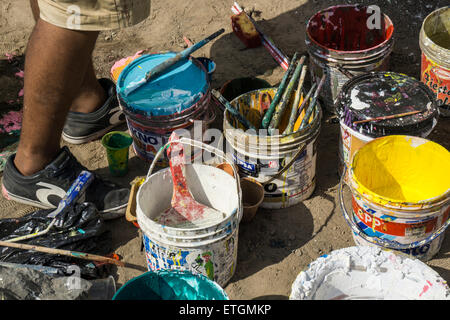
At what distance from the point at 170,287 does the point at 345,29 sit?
247 cm

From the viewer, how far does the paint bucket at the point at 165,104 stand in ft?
11.5

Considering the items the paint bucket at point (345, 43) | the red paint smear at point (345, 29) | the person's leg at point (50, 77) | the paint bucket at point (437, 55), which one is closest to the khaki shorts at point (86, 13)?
the person's leg at point (50, 77)

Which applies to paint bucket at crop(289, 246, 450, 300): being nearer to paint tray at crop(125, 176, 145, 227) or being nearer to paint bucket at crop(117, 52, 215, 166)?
paint tray at crop(125, 176, 145, 227)

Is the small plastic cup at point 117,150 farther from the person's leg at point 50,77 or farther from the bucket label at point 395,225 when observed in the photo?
the bucket label at point 395,225

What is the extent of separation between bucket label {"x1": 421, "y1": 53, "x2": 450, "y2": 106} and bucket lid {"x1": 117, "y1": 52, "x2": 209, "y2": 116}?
1.52 m

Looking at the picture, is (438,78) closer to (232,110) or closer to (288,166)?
(288,166)

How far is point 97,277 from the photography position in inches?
120

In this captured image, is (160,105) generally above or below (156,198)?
above

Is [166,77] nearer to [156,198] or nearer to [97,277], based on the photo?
[156,198]

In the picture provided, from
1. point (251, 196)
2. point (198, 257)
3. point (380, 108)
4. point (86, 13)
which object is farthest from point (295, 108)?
point (86, 13)

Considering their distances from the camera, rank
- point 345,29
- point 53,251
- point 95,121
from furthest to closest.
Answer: point 345,29 < point 95,121 < point 53,251

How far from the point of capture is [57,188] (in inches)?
133

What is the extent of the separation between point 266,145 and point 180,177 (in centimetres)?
51
